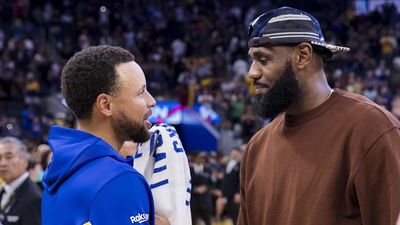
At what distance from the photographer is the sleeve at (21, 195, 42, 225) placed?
611 centimetres

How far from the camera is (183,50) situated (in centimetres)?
2850

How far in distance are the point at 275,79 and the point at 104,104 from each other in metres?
0.72

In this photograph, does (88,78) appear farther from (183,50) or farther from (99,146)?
(183,50)

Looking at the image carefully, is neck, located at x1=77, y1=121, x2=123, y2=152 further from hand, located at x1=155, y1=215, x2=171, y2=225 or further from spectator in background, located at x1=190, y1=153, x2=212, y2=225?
spectator in background, located at x1=190, y1=153, x2=212, y2=225

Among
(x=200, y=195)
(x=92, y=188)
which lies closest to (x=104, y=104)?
(x=92, y=188)

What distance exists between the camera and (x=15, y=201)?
249 inches

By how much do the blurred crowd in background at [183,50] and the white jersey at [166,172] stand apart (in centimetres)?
1352

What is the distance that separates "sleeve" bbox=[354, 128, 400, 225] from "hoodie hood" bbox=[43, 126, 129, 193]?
81 centimetres

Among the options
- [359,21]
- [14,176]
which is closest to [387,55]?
[359,21]

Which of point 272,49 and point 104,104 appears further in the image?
point 272,49

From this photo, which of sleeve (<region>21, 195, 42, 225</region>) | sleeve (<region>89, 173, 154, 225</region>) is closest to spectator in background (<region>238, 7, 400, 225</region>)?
sleeve (<region>89, 173, 154, 225</region>)

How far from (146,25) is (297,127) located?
89.1 feet

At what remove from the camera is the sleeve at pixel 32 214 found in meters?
6.11

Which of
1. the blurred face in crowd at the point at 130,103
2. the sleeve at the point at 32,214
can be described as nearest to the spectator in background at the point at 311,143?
the blurred face in crowd at the point at 130,103
